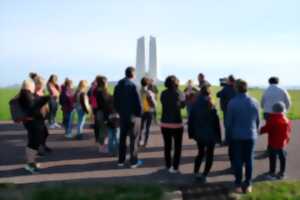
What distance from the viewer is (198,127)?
810 centimetres

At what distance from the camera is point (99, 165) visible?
9.62m

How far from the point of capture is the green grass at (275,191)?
7.27 metres

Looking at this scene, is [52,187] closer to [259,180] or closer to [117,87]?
[117,87]

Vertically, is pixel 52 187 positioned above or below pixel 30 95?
below

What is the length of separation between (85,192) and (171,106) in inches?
101

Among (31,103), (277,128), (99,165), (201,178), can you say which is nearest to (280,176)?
(277,128)

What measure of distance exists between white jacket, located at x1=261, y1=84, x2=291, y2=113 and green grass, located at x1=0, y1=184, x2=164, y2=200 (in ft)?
12.3

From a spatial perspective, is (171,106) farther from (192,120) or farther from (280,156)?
(280,156)

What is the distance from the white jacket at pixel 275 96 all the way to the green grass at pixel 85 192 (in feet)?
12.3

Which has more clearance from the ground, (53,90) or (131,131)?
(53,90)

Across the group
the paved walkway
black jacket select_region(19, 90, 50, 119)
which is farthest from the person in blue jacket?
black jacket select_region(19, 90, 50, 119)

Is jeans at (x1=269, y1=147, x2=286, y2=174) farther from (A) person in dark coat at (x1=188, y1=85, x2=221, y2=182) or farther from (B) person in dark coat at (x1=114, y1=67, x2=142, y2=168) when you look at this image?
(B) person in dark coat at (x1=114, y1=67, x2=142, y2=168)

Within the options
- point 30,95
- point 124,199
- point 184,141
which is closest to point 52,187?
point 124,199

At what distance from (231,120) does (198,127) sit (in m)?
0.72
